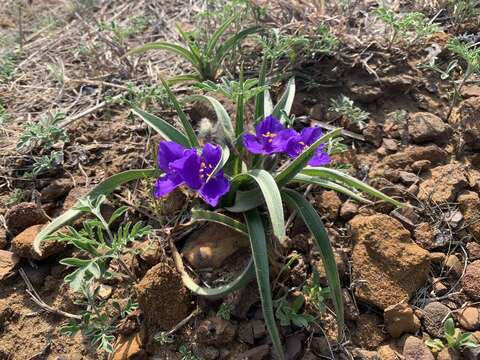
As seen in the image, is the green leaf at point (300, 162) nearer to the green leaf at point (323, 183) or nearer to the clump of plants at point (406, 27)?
the green leaf at point (323, 183)

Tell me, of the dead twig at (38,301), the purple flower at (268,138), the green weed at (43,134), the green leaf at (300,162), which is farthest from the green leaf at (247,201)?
the green weed at (43,134)

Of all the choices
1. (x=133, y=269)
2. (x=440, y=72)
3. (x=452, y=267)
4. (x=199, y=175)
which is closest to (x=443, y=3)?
(x=440, y=72)

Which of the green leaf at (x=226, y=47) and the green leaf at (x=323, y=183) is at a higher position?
the green leaf at (x=226, y=47)

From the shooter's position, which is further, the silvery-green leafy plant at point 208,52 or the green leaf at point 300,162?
the silvery-green leafy plant at point 208,52

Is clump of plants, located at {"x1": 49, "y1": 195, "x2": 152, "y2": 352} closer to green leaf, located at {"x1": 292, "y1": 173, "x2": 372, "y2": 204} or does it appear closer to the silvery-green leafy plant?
green leaf, located at {"x1": 292, "y1": 173, "x2": 372, "y2": 204}

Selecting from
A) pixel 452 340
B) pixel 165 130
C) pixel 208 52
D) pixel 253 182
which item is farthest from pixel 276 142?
pixel 208 52

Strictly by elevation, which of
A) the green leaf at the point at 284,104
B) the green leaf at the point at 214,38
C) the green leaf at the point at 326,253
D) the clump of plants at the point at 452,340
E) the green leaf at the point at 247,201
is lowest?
the clump of plants at the point at 452,340

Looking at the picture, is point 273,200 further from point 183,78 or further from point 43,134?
point 43,134

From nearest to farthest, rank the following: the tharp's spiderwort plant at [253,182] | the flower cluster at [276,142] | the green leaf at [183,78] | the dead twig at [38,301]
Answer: the tharp's spiderwort plant at [253,182] → the flower cluster at [276,142] → the dead twig at [38,301] → the green leaf at [183,78]
